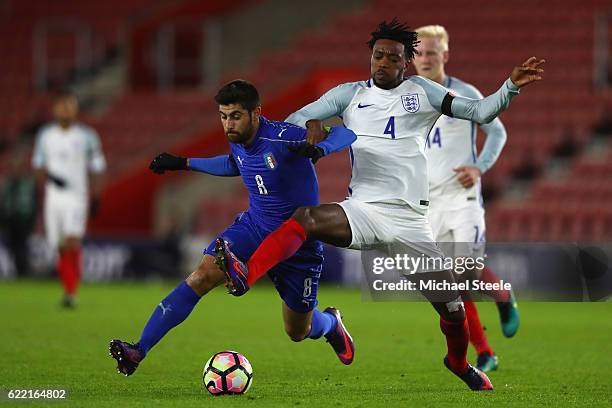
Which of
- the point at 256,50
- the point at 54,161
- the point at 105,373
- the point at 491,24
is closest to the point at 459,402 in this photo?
the point at 105,373

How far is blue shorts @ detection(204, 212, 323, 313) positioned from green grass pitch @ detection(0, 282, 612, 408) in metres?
0.52

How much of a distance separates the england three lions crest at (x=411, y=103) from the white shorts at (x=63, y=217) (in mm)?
7190

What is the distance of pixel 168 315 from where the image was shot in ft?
21.9

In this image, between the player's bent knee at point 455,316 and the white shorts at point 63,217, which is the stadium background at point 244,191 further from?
the white shorts at point 63,217

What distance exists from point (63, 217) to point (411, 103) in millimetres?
7406

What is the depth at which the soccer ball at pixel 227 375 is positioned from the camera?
21.8 ft

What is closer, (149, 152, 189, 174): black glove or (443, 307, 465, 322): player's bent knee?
(443, 307, 465, 322): player's bent knee

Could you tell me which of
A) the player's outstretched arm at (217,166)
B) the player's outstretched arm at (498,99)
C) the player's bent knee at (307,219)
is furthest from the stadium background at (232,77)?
the player's bent knee at (307,219)

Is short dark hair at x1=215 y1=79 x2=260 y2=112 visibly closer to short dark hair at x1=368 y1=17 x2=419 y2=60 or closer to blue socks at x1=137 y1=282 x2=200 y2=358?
short dark hair at x1=368 y1=17 x2=419 y2=60

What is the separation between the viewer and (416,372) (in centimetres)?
802

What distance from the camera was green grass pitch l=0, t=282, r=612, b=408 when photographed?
21.9 feet

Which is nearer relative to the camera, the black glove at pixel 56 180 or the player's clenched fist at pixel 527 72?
the player's clenched fist at pixel 527 72

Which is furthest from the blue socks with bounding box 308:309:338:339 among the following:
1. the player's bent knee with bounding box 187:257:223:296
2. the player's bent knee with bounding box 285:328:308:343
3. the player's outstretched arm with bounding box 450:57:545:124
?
the player's outstretched arm with bounding box 450:57:545:124

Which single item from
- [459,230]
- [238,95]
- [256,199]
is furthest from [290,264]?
[459,230]
